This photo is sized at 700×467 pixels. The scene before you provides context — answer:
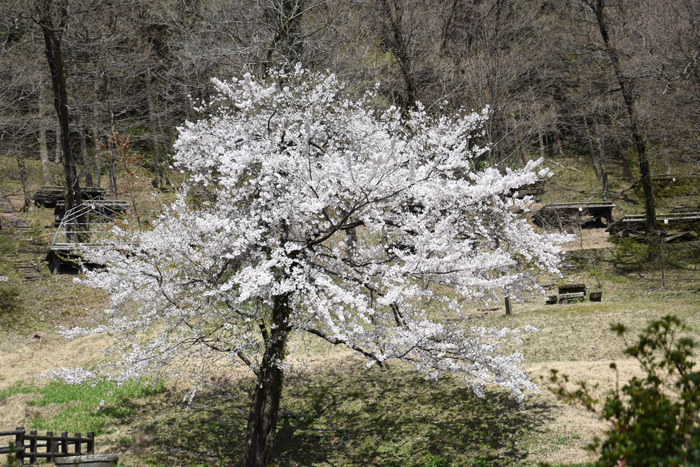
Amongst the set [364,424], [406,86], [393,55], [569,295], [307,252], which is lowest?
[364,424]

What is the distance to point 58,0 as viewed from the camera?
17812 mm

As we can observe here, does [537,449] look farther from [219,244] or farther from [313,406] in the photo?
[219,244]

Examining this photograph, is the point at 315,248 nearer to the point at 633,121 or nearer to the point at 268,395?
the point at 268,395

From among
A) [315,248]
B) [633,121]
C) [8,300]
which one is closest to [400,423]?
[315,248]

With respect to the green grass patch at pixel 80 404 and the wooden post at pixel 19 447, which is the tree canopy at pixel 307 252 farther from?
the green grass patch at pixel 80 404

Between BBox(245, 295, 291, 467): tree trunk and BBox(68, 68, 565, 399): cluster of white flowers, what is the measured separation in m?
0.17

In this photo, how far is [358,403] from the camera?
36.2ft

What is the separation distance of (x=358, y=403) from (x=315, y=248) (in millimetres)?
4145

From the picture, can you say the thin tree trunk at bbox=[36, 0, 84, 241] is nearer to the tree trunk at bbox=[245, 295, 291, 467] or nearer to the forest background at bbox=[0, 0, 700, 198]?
the forest background at bbox=[0, 0, 700, 198]

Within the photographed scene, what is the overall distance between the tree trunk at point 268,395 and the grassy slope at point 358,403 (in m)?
0.50

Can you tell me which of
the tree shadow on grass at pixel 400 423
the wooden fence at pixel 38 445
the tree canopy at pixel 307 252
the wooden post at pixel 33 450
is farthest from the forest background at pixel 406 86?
the tree canopy at pixel 307 252

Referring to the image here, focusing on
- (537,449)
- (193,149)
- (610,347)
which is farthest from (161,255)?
(610,347)

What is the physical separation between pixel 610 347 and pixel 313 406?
6167 millimetres

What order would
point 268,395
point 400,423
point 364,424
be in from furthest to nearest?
point 364,424 → point 400,423 → point 268,395
